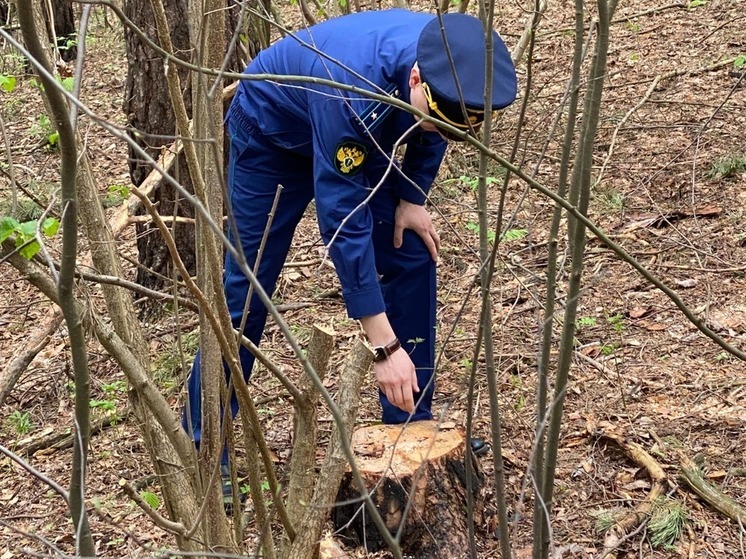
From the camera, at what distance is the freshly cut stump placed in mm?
2875

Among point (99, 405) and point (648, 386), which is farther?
point (99, 405)

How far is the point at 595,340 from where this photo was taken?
13.4 feet

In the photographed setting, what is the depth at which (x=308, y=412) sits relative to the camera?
230cm

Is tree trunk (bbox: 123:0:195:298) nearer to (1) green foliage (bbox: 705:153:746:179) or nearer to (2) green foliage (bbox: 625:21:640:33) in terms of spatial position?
(1) green foliage (bbox: 705:153:746:179)

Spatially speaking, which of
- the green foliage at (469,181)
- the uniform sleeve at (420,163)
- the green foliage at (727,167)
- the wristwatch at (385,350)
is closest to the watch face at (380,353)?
the wristwatch at (385,350)

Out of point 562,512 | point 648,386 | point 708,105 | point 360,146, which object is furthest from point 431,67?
point 708,105

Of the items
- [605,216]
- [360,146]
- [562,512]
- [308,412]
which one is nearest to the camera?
[308,412]

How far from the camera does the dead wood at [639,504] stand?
2.82 meters

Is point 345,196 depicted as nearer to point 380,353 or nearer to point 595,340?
→ point 380,353

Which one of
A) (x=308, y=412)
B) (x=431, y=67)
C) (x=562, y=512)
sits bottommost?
(x=562, y=512)

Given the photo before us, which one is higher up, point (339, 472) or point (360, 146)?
point (360, 146)

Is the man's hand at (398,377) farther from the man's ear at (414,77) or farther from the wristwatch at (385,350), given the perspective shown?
the man's ear at (414,77)

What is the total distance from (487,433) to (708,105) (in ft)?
11.1

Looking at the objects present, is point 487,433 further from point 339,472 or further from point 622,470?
point 339,472
